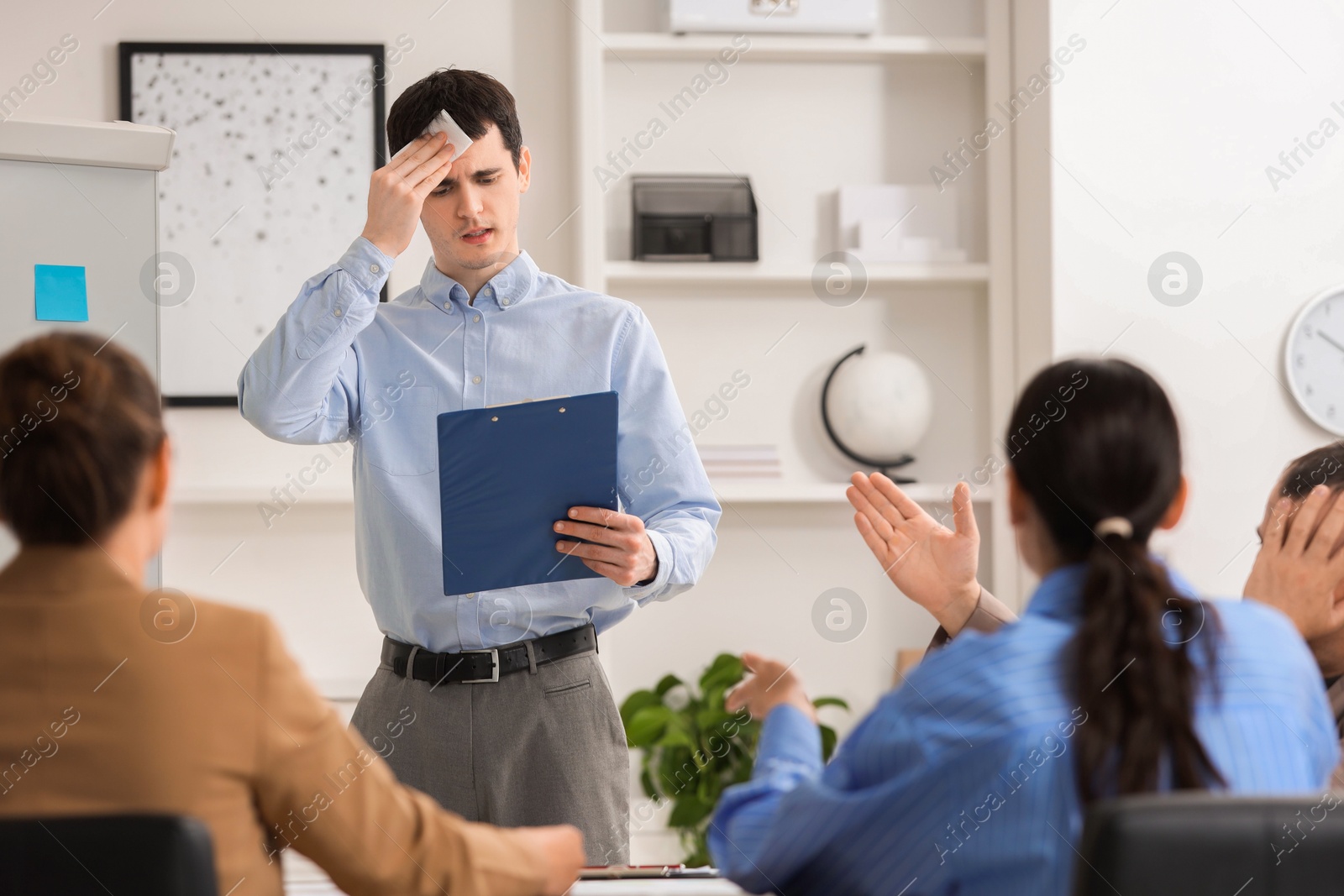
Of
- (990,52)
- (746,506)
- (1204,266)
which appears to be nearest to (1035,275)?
(1204,266)

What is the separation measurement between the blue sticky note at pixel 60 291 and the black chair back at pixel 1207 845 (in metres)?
→ 2.40

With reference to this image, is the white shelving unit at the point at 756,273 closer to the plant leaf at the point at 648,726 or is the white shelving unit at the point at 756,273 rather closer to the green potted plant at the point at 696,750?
the green potted plant at the point at 696,750

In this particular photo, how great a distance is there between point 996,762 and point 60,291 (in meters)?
2.34

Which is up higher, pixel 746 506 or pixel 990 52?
pixel 990 52

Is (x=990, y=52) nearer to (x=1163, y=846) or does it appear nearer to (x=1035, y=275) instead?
(x=1035, y=275)

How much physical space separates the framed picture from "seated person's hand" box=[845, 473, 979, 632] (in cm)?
200

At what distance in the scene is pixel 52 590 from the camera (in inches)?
34.7

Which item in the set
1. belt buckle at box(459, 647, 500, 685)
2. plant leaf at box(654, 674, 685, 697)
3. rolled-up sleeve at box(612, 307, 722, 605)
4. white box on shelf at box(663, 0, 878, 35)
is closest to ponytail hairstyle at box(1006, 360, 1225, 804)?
rolled-up sleeve at box(612, 307, 722, 605)

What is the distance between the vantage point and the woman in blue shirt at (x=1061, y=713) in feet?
2.84

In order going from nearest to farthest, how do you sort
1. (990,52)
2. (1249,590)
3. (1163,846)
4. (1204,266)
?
(1163,846) → (1249,590) → (1204,266) → (990,52)

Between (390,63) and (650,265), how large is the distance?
34.6 inches

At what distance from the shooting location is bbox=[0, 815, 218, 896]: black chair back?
76cm

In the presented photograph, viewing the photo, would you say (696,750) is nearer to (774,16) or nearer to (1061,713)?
(774,16)

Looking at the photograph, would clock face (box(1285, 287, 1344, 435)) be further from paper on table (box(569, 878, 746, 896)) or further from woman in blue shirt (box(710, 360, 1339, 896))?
paper on table (box(569, 878, 746, 896))
